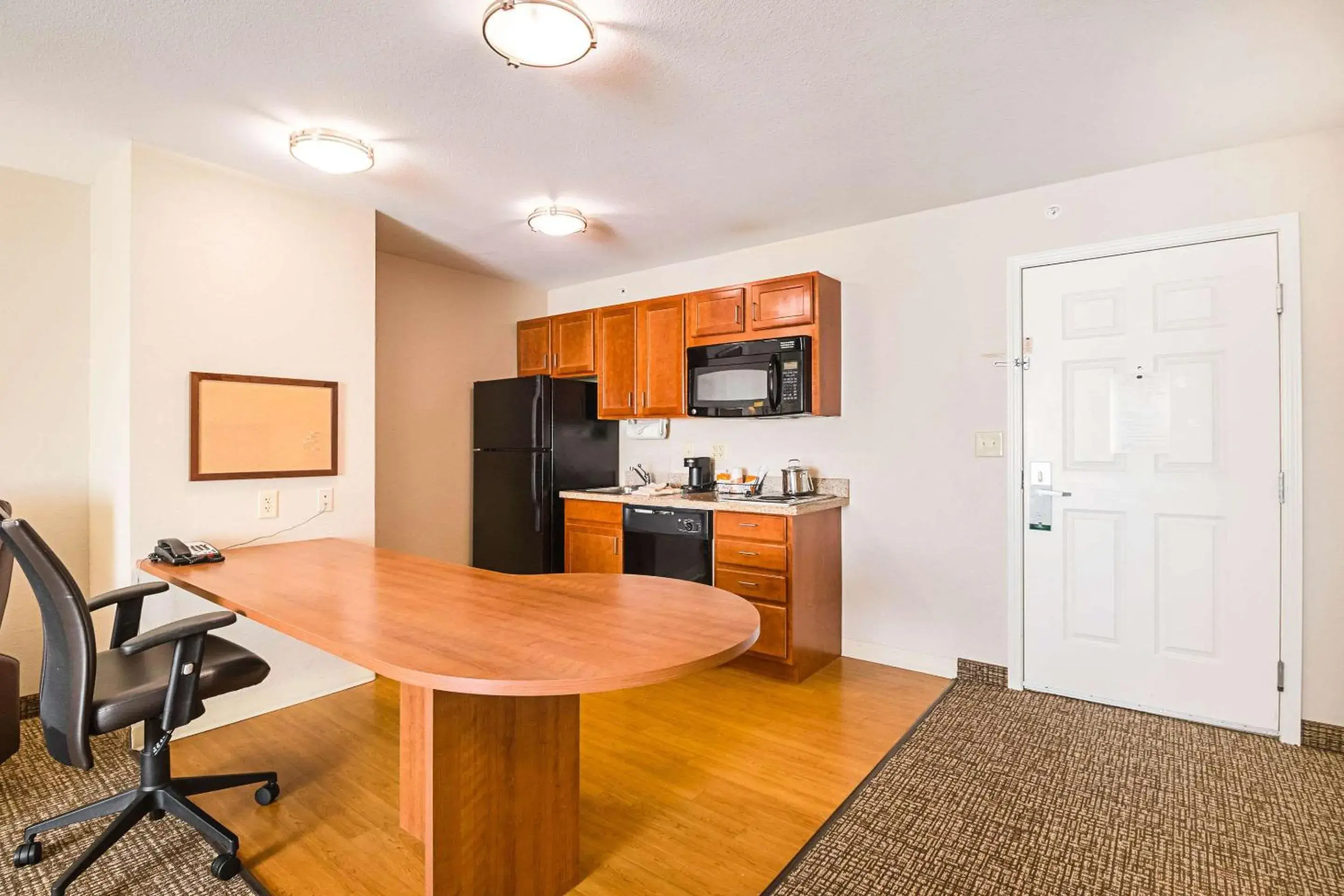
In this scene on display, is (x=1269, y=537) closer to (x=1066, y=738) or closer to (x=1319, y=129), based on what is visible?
(x=1066, y=738)

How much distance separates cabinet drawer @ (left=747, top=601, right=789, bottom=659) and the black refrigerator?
150 centimetres

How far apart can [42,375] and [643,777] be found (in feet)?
10.2

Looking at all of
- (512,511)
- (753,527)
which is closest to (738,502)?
(753,527)

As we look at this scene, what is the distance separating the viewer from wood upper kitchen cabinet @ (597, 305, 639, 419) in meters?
4.26

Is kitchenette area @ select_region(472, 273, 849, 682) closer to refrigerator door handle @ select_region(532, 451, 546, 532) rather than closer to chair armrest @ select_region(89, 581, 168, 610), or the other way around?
refrigerator door handle @ select_region(532, 451, 546, 532)

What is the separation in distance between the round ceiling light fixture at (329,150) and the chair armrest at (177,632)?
1694 millimetres

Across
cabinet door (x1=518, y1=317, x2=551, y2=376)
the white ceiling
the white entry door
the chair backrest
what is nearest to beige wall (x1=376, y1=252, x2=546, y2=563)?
cabinet door (x1=518, y1=317, x2=551, y2=376)

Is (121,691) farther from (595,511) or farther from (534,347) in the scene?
(534,347)

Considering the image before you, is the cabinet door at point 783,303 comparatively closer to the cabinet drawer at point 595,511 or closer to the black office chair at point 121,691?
the cabinet drawer at point 595,511

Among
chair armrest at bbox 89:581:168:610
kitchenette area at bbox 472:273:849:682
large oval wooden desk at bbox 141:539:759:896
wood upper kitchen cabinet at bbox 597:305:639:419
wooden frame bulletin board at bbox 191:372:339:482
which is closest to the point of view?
large oval wooden desk at bbox 141:539:759:896

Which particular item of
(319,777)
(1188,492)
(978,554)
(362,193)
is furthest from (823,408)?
(319,777)

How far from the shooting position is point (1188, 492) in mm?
2781

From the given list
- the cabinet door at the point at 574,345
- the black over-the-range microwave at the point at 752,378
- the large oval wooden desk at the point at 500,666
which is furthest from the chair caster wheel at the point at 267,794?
the cabinet door at the point at 574,345

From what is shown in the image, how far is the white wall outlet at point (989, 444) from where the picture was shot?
3197 mm
